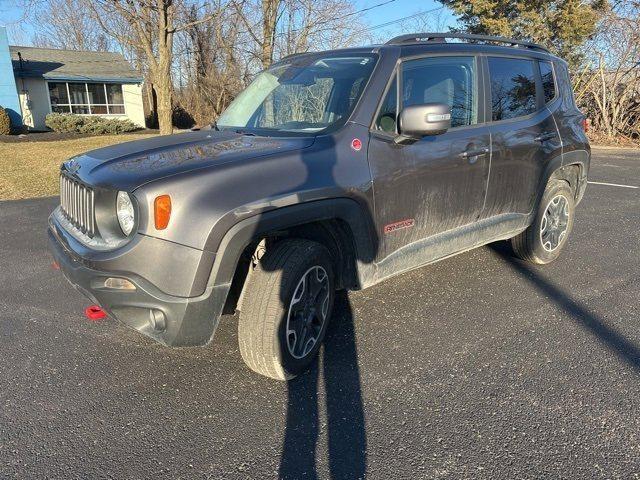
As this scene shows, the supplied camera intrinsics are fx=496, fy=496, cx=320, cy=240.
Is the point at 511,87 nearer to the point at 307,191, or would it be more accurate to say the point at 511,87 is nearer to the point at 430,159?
the point at 430,159

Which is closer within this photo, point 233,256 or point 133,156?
point 233,256

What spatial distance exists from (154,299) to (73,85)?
1229 inches

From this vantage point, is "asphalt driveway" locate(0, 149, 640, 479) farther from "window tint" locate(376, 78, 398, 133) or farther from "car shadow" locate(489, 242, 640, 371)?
"window tint" locate(376, 78, 398, 133)

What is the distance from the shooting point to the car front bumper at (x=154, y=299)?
2393 millimetres

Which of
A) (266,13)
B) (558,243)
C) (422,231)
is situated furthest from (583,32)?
(422,231)

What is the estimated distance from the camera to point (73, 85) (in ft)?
94.9

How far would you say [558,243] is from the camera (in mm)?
4883

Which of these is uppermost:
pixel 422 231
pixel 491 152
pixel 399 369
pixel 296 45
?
pixel 296 45

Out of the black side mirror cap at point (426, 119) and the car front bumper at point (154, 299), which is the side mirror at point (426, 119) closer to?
the black side mirror cap at point (426, 119)

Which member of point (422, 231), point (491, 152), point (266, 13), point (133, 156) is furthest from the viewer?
point (266, 13)

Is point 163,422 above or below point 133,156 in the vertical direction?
below

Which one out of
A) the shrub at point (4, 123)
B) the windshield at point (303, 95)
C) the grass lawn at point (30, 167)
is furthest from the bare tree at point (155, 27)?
the windshield at point (303, 95)

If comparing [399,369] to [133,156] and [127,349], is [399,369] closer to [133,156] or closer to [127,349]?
[127,349]

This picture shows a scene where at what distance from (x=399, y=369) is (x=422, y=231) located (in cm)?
100
